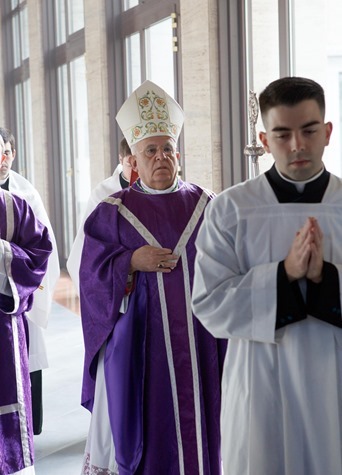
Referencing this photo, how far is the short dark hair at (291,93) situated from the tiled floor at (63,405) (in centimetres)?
254

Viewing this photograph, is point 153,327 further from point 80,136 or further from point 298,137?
point 80,136

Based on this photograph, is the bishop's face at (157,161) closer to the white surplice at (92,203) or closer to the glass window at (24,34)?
the white surplice at (92,203)

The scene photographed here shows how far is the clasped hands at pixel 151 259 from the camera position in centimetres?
312

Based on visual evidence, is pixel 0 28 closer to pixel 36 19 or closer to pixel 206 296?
pixel 36 19

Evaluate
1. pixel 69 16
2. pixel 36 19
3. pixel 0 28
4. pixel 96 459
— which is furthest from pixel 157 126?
pixel 0 28

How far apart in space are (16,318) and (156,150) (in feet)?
3.27

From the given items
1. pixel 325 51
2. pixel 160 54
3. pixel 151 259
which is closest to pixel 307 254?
pixel 151 259

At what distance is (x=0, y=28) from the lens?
15.1 meters

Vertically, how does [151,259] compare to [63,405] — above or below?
above

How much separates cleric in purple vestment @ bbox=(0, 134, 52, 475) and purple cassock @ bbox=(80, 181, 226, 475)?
36 centimetres

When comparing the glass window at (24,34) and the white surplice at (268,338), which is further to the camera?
the glass window at (24,34)

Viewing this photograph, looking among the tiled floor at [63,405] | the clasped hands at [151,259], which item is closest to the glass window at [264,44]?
the tiled floor at [63,405]

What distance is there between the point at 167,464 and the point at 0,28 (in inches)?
520

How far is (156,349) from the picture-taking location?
3229 millimetres
